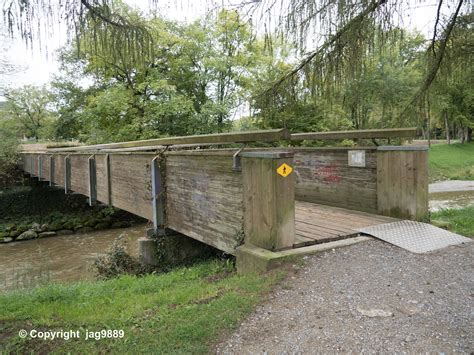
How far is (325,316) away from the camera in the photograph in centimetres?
264

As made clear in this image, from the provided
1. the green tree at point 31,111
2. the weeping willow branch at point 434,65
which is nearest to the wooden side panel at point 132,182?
the weeping willow branch at point 434,65

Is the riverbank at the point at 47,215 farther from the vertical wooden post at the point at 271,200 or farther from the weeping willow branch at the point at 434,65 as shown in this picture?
the weeping willow branch at the point at 434,65

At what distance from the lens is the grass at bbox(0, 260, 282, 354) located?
2.54m

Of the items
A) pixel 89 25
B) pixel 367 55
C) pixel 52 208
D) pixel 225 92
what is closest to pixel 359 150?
pixel 367 55

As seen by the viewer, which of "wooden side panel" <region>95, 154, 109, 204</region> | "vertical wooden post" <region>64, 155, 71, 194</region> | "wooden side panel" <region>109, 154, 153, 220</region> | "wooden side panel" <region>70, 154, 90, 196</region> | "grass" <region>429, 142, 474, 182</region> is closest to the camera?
"wooden side panel" <region>109, 154, 153, 220</region>

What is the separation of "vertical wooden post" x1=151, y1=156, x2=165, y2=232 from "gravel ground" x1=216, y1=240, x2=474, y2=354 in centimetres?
314

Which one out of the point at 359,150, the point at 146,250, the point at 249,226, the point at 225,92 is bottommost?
the point at 146,250

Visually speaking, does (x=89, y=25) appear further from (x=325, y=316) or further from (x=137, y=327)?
(x=325, y=316)

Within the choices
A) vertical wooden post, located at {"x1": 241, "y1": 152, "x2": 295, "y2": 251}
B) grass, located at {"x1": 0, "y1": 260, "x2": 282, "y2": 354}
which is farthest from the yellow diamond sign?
grass, located at {"x1": 0, "y1": 260, "x2": 282, "y2": 354}

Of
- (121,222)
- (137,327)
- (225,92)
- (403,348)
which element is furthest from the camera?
(121,222)

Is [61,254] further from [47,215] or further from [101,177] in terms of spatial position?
[47,215]

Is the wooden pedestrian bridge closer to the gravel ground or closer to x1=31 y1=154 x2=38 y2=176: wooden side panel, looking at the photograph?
→ the gravel ground

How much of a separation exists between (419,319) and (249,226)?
1.97 m
